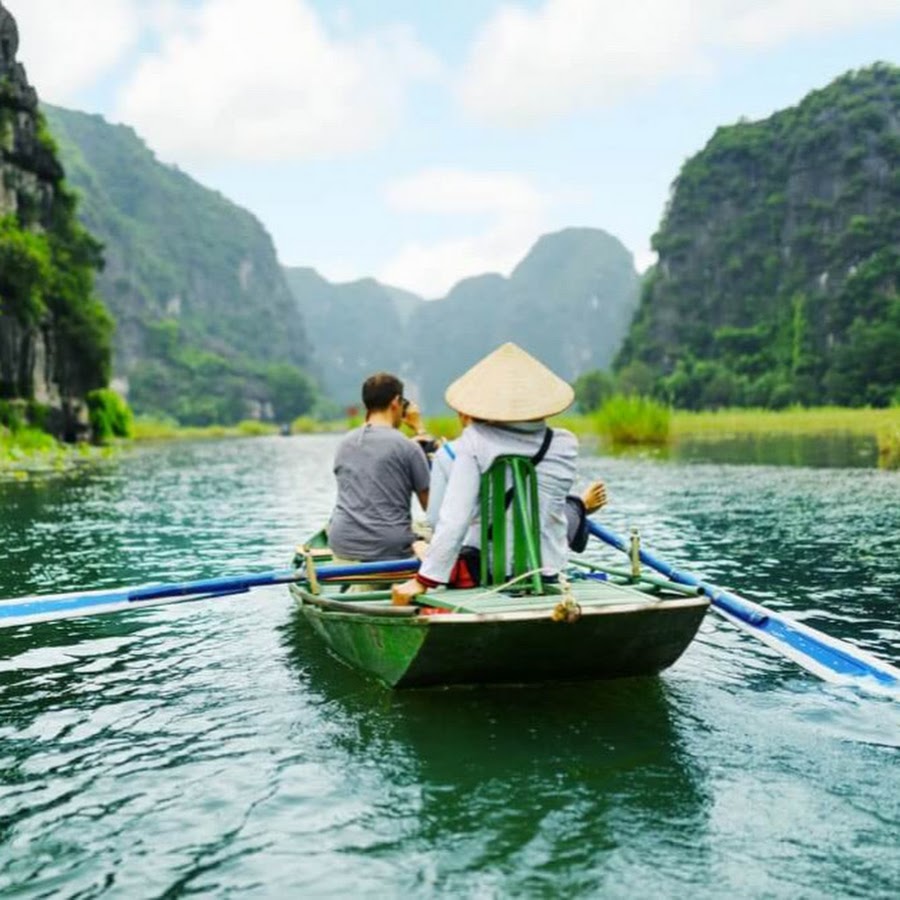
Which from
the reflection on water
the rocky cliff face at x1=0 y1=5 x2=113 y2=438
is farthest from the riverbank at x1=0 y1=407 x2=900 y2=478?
the rocky cliff face at x1=0 y1=5 x2=113 y2=438

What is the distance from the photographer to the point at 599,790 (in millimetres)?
3926

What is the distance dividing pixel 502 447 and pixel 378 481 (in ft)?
4.50

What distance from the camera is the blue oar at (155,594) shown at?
5.93 meters

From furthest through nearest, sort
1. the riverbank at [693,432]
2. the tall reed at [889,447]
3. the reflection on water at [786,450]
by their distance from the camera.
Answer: the riverbank at [693,432] → the reflection on water at [786,450] → the tall reed at [889,447]

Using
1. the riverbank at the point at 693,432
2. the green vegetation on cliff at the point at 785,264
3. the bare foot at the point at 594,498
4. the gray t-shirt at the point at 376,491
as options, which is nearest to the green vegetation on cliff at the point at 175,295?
the green vegetation on cliff at the point at 785,264

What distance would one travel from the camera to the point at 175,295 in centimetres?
16550

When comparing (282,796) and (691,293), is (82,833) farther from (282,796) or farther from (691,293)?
(691,293)

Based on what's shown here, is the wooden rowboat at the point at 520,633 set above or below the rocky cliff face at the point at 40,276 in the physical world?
below

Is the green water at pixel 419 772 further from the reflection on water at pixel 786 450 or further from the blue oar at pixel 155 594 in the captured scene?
the reflection on water at pixel 786 450

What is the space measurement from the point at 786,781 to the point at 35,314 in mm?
36025

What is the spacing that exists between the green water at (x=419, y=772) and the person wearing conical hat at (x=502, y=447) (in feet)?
2.41

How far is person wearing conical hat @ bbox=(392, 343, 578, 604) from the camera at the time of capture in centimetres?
487

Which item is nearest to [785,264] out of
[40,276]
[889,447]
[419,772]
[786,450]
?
[786,450]

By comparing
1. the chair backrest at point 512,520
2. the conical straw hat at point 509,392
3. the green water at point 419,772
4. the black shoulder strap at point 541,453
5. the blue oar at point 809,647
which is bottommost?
the green water at point 419,772
